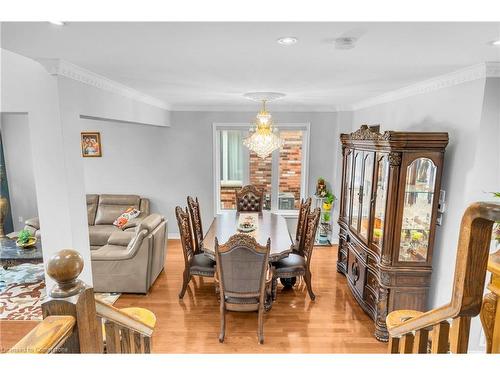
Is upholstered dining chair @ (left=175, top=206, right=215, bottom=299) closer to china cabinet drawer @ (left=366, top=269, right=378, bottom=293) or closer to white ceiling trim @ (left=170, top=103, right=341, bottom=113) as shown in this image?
china cabinet drawer @ (left=366, top=269, right=378, bottom=293)

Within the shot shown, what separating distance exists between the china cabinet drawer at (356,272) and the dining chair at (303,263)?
0.55 metres

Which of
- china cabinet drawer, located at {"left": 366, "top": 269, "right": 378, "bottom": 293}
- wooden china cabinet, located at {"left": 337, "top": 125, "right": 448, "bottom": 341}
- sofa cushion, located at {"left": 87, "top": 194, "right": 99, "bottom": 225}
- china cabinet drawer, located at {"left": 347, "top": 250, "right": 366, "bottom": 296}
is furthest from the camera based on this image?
sofa cushion, located at {"left": 87, "top": 194, "right": 99, "bottom": 225}

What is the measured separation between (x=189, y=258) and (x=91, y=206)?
309 centimetres

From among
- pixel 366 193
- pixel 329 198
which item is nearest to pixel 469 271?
pixel 366 193

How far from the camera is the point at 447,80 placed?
2.64 m

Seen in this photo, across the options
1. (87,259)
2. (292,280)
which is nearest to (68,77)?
(87,259)

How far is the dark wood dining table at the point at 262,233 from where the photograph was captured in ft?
11.1

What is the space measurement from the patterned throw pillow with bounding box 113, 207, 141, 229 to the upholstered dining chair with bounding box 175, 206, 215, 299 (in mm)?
2144

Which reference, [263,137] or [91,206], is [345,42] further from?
[91,206]

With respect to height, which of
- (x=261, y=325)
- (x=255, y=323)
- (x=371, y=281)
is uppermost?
(x=371, y=281)

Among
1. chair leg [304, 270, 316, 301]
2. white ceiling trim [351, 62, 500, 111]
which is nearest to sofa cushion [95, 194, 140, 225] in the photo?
chair leg [304, 270, 316, 301]

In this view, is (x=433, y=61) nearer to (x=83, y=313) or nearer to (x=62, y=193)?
(x=83, y=313)

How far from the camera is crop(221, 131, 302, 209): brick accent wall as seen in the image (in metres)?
5.72
